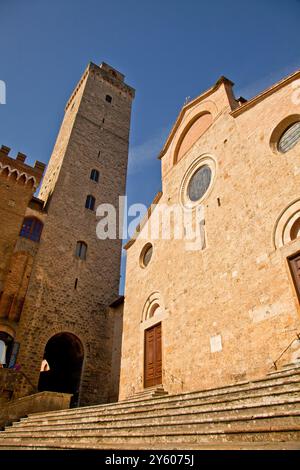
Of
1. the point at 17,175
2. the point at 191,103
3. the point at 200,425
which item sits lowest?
the point at 200,425

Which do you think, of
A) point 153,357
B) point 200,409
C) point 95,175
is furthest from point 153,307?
point 95,175

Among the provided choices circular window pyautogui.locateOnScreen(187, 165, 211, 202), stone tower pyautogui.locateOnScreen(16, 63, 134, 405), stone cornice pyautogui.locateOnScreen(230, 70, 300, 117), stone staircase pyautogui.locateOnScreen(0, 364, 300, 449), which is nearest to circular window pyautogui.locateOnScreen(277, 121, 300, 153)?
stone cornice pyautogui.locateOnScreen(230, 70, 300, 117)

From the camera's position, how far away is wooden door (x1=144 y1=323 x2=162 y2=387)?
35.0 ft

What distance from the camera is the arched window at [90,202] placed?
2109 centimetres

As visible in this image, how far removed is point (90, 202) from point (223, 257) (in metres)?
14.2

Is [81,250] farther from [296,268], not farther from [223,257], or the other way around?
[296,268]

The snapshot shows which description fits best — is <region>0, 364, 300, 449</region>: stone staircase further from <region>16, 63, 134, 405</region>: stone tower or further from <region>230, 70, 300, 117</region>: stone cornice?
<region>16, 63, 134, 405</region>: stone tower

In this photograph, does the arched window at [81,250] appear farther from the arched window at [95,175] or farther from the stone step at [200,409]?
the stone step at [200,409]

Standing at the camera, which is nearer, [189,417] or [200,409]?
[189,417]

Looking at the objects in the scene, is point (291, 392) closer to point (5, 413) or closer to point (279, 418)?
point (279, 418)

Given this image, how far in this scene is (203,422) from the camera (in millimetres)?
4168

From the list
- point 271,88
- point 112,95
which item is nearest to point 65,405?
point 271,88

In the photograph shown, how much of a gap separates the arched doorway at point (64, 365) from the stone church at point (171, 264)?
0.35ft

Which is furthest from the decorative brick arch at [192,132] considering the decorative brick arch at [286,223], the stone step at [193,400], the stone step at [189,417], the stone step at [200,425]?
the stone step at [200,425]
